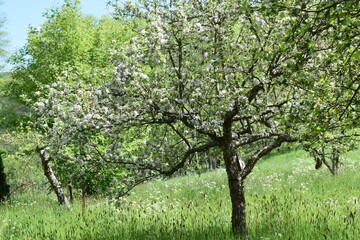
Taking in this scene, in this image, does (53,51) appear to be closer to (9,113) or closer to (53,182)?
(9,113)

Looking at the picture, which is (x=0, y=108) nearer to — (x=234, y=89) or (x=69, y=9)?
(x=69, y=9)

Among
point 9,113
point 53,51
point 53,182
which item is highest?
point 53,51

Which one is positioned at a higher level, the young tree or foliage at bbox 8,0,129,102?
foliage at bbox 8,0,129,102

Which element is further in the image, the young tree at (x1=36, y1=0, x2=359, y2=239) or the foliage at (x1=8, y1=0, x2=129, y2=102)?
the foliage at (x1=8, y1=0, x2=129, y2=102)

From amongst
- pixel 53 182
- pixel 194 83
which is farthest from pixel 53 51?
pixel 194 83

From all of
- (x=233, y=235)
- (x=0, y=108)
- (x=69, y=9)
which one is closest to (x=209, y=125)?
(x=233, y=235)

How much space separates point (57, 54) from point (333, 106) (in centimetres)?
2492

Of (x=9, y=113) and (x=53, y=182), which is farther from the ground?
(x=9, y=113)

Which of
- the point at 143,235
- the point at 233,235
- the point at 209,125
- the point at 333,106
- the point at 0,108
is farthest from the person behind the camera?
the point at 0,108

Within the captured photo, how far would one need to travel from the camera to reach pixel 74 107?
716 centimetres

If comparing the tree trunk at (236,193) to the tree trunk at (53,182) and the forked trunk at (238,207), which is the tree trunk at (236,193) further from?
Answer: the tree trunk at (53,182)

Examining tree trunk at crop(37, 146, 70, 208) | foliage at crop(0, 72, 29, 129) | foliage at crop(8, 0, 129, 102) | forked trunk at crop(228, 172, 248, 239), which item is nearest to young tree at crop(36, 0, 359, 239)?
forked trunk at crop(228, 172, 248, 239)

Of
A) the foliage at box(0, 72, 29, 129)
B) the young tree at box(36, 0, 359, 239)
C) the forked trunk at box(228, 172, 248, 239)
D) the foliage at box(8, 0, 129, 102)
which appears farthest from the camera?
the foliage at box(0, 72, 29, 129)

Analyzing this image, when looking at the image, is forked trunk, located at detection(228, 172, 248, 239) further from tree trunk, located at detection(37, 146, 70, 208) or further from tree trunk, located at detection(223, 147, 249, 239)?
tree trunk, located at detection(37, 146, 70, 208)
